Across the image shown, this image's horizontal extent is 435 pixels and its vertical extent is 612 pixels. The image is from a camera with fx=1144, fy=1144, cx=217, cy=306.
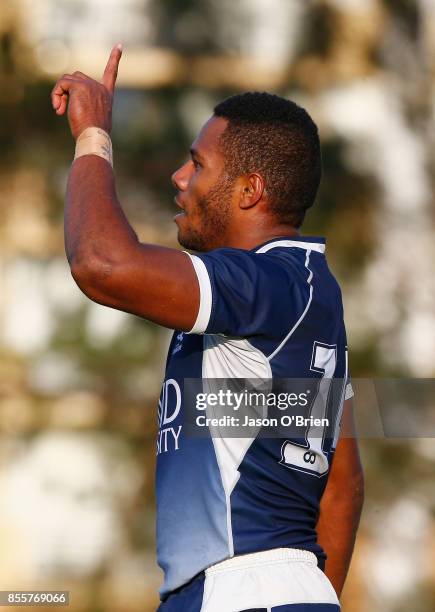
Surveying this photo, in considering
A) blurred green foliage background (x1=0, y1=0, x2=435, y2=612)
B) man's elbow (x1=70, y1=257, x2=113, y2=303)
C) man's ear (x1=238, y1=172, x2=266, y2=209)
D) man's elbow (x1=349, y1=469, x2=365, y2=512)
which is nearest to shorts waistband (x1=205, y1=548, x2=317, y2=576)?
man's elbow (x1=349, y1=469, x2=365, y2=512)

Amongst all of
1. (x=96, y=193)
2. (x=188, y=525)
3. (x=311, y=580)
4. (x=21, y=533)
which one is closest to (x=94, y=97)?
(x=96, y=193)

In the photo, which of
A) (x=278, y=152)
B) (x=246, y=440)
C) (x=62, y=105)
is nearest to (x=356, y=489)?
(x=246, y=440)

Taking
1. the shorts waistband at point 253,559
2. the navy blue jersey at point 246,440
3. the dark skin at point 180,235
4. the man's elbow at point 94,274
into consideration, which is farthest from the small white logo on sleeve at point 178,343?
the shorts waistband at point 253,559

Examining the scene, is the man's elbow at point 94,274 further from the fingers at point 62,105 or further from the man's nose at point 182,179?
the man's nose at point 182,179

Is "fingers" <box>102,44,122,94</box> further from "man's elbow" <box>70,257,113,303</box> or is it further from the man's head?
"man's elbow" <box>70,257,113,303</box>

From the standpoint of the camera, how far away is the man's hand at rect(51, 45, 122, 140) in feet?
9.50

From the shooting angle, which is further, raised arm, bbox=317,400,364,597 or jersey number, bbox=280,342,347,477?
raised arm, bbox=317,400,364,597

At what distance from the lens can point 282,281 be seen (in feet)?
9.37

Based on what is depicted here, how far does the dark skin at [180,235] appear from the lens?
265cm

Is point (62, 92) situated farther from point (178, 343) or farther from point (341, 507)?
point (341, 507)

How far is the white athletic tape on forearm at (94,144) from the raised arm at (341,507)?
1.06 metres

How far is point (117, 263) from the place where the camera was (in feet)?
8.62

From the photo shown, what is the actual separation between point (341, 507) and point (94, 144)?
1.26 m

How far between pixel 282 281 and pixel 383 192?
211 inches
